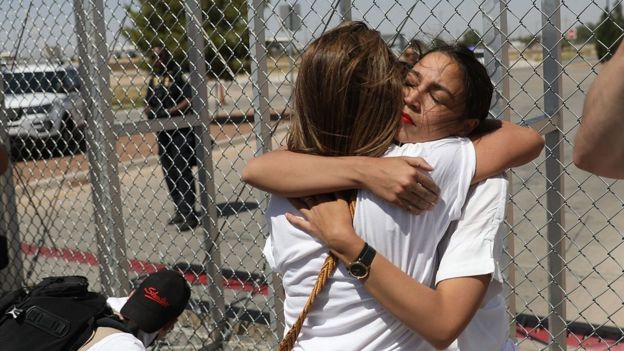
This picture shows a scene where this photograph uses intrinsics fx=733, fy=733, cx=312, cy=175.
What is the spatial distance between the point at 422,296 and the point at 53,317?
56.5 inches

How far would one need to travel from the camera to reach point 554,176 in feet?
10.2

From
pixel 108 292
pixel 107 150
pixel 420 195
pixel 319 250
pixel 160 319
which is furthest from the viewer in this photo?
pixel 108 292

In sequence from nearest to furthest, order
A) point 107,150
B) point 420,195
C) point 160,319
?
point 420,195, point 160,319, point 107,150

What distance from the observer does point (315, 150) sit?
68.2 inches

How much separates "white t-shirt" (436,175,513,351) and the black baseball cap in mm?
1476

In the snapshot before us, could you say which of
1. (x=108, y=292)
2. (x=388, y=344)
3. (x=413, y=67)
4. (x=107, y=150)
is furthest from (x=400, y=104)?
(x=108, y=292)

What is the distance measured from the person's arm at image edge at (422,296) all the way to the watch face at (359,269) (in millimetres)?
11

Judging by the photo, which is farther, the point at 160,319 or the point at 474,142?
the point at 160,319

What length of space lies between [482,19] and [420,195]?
1659 mm

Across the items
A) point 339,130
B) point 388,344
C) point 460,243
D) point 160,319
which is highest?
point 339,130

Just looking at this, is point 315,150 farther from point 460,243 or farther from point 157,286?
point 157,286

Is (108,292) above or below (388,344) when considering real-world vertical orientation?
below

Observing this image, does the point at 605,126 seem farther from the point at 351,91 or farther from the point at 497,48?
the point at 497,48

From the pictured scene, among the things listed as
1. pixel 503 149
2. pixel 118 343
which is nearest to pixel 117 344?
pixel 118 343
